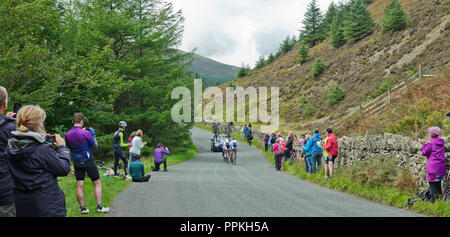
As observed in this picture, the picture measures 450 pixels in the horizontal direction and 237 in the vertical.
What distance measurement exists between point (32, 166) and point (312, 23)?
8224 cm

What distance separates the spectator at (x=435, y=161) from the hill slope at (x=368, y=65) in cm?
2113

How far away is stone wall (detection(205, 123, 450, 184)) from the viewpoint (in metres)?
9.57

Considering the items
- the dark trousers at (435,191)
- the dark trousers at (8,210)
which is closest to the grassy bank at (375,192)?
the dark trousers at (435,191)

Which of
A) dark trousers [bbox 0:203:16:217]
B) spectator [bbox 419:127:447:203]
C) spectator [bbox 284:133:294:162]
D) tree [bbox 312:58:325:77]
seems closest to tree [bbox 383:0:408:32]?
tree [bbox 312:58:325:77]

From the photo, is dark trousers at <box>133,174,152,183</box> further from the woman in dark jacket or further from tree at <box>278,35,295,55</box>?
tree at <box>278,35,295,55</box>

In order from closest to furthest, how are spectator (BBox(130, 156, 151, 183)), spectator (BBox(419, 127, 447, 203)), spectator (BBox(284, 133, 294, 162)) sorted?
spectator (BBox(419, 127, 447, 203)) → spectator (BBox(130, 156, 151, 183)) → spectator (BBox(284, 133, 294, 162))

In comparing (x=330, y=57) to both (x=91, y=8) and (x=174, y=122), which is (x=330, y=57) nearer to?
(x=174, y=122)

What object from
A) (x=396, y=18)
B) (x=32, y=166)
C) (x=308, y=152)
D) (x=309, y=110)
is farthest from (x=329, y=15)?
(x=32, y=166)

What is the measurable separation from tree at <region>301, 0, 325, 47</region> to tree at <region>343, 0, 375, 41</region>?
69.6ft

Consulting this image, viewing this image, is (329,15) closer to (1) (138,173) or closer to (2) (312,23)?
(2) (312,23)

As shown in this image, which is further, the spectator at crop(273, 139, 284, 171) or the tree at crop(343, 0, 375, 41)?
the tree at crop(343, 0, 375, 41)

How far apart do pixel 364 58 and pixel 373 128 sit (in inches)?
1182

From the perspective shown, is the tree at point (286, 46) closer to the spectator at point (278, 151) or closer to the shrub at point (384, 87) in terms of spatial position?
the shrub at point (384, 87)

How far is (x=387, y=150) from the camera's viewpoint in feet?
37.0
